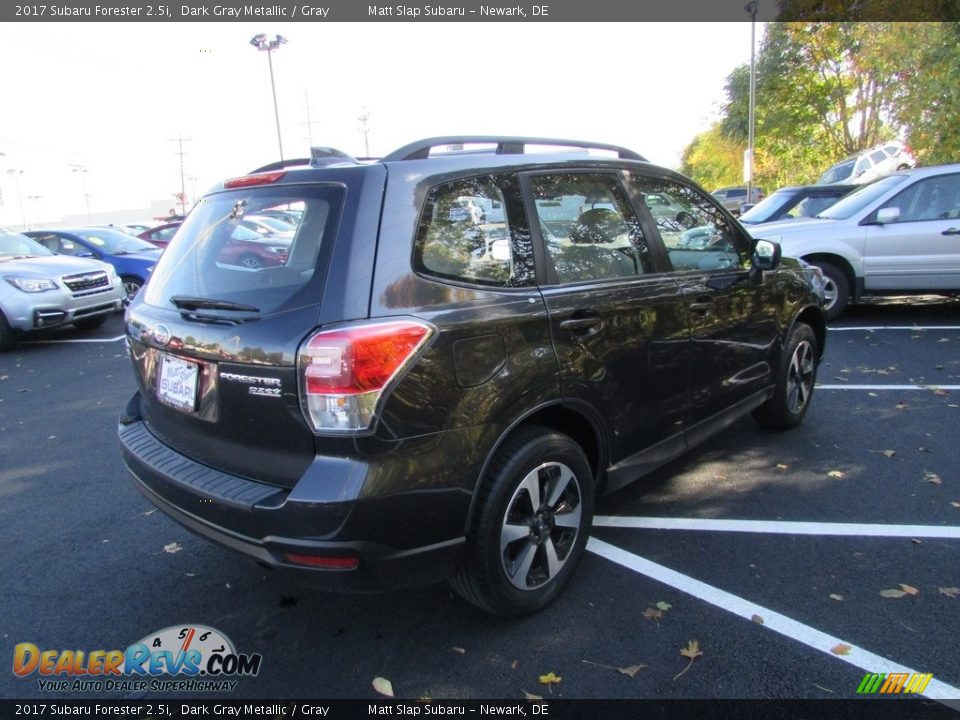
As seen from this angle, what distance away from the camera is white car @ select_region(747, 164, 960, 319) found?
7.79 m

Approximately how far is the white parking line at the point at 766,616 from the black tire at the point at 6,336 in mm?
8375

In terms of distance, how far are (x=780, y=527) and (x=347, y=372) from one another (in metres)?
2.50

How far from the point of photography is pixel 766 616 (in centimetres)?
270

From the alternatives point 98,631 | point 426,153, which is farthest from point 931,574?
point 98,631

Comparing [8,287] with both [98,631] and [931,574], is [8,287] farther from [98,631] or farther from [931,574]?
[931,574]

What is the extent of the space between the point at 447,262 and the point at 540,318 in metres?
0.44

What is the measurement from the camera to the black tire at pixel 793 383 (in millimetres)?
4441

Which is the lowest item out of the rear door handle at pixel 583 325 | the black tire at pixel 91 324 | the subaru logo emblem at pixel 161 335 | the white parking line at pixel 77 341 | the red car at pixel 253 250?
the white parking line at pixel 77 341

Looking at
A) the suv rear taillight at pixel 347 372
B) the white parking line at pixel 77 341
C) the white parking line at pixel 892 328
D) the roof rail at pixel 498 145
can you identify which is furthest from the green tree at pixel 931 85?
the white parking line at pixel 77 341

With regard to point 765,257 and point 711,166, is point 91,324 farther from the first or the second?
point 711,166

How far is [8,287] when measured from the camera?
27.5 ft

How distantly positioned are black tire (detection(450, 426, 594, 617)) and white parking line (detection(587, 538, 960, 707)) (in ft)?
1.24

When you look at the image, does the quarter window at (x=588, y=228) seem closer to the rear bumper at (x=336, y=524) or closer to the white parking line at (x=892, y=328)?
the rear bumper at (x=336, y=524)

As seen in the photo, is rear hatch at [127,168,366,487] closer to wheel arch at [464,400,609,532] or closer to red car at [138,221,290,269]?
red car at [138,221,290,269]
